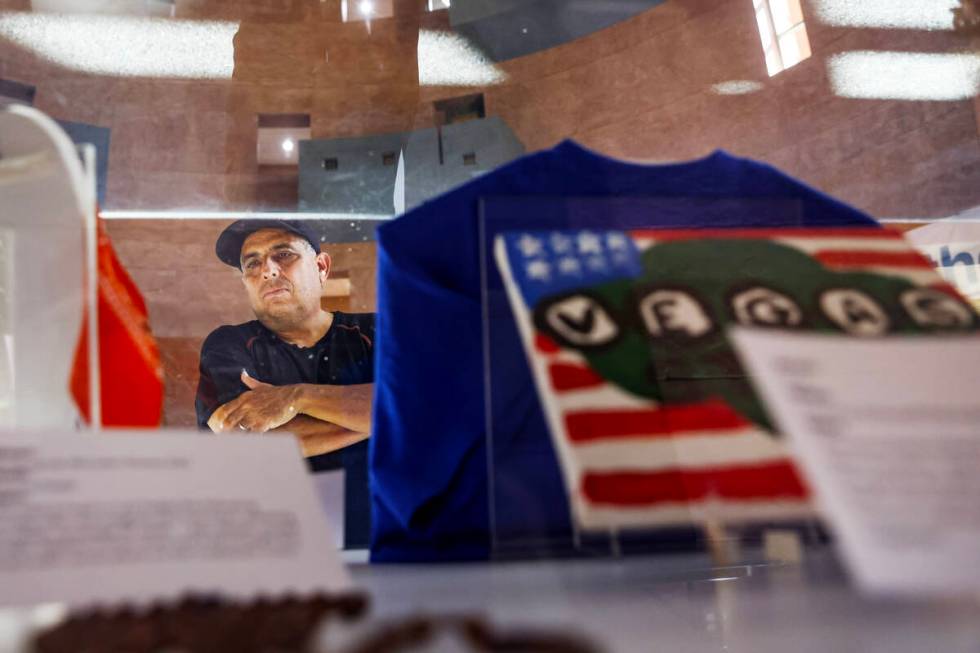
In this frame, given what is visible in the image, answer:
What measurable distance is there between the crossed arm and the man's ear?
52 centimetres

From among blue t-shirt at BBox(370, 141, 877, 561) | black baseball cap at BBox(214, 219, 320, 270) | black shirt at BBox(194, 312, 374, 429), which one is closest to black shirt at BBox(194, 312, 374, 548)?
black shirt at BBox(194, 312, 374, 429)

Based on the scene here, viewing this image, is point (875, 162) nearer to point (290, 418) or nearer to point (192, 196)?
point (290, 418)

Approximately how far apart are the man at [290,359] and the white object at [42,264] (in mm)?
2478

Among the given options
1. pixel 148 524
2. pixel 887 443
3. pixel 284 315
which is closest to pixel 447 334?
pixel 148 524

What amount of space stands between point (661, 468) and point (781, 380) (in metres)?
0.18

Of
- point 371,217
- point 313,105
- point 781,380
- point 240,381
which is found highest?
point 313,105

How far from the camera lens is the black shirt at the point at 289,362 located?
3.42 meters

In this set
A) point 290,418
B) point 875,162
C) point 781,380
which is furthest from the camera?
point 875,162

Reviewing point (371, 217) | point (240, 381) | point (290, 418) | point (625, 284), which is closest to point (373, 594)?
point (625, 284)

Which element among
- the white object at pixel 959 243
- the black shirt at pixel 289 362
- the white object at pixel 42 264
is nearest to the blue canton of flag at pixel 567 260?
the white object at pixel 42 264

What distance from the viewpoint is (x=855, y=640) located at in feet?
1.25

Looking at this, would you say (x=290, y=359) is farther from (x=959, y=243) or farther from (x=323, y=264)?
(x=959, y=243)

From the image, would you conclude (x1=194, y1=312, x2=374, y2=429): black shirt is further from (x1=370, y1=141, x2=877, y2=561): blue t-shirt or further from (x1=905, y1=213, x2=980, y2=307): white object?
(x1=370, y1=141, x2=877, y2=561): blue t-shirt

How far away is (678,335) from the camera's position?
57 centimetres
